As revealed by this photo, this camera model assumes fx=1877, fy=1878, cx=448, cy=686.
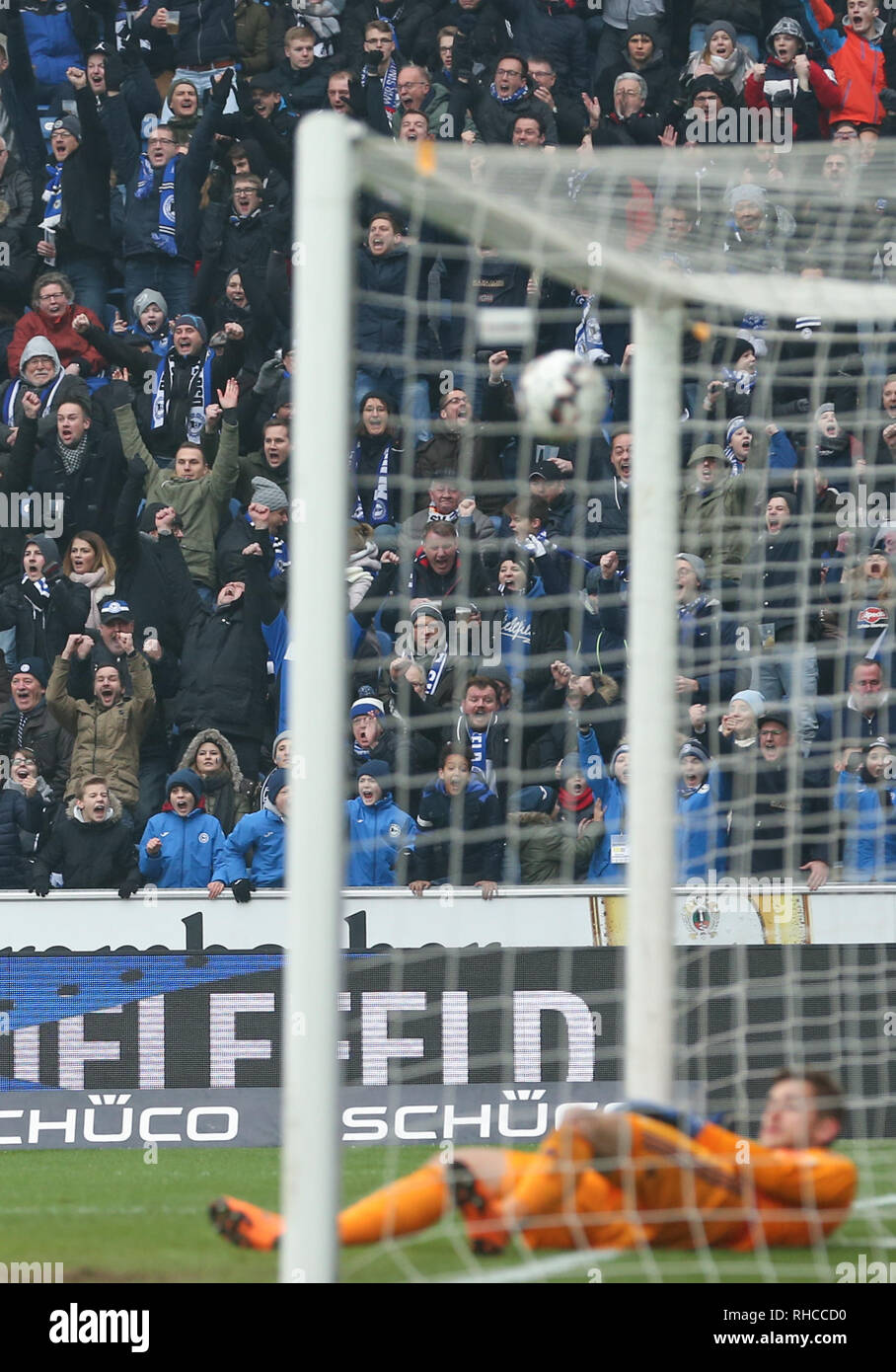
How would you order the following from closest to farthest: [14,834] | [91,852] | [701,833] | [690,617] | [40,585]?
[701,833] → [690,617] → [91,852] → [14,834] → [40,585]

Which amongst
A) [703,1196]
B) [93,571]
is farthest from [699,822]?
[93,571]

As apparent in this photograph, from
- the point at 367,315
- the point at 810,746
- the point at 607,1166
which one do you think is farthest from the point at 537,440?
the point at 607,1166

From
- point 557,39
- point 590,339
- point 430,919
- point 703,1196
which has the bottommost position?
point 703,1196

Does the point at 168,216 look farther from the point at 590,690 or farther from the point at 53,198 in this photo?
the point at 590,690

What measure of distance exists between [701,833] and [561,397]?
436 centimetres

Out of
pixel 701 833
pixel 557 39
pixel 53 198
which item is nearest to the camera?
pixel 701 833

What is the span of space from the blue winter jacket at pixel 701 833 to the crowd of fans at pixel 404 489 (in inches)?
1.2

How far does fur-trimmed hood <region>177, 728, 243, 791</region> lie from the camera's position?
34.9 feet

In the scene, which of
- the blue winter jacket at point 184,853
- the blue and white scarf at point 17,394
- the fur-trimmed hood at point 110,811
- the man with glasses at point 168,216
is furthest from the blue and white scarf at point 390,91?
the blue winter jacket at point 184,853

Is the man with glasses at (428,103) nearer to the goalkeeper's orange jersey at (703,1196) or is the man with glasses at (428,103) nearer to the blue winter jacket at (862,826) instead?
the blue winter jacket at (862,826)

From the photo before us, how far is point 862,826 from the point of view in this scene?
9570 millimetres

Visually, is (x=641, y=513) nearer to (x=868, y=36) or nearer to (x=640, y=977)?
(x=640, y=977)

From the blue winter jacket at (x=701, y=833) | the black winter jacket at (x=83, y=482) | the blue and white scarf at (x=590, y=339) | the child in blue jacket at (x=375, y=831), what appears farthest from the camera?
the blue and white scarf at (x=590, y=339)

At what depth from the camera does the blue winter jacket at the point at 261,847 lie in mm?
10109
